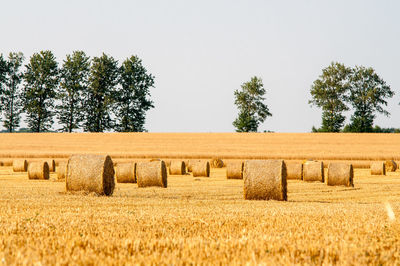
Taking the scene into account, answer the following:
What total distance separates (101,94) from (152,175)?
50340mm

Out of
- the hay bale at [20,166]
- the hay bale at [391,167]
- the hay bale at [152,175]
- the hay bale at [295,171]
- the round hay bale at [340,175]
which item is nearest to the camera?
the hay bale at [152,175]

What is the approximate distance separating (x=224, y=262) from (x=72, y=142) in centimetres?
4611

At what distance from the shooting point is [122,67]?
234ft

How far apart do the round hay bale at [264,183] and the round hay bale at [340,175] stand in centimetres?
742

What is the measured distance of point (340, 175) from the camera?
21125 millimetres

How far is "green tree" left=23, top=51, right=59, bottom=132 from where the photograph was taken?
2618 inches

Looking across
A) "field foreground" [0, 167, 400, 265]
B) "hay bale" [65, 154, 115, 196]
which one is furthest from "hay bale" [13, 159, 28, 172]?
"field foreground" [0, 167, 400, 265]

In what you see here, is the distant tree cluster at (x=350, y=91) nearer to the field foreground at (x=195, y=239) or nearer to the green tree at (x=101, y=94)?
the green tree at (x=101, y=94)

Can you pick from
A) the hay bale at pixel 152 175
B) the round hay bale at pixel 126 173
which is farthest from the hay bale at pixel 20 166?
the hay bale at pixel 152 175

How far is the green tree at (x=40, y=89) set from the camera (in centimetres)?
6650

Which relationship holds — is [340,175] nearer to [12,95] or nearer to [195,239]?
[195,239]

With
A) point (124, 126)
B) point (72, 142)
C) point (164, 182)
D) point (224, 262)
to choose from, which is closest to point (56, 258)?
point (224, 262)

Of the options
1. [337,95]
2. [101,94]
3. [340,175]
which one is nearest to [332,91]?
[337,95]

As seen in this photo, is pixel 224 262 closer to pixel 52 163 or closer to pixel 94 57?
pixel 52 163
